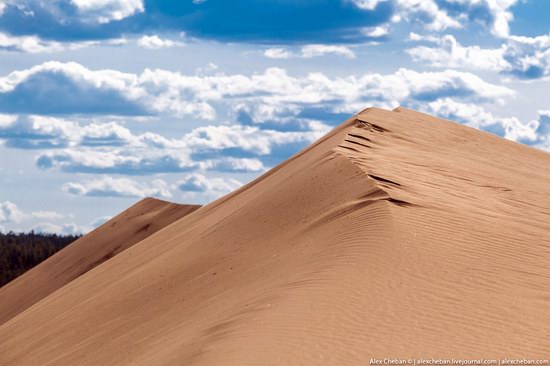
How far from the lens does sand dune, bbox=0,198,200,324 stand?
28.8 meters

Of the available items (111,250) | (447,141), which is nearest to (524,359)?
(447,141)

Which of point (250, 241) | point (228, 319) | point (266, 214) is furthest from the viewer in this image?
point (266, 214)

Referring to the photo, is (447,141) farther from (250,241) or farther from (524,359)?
(524,359)

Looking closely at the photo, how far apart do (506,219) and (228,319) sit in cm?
468

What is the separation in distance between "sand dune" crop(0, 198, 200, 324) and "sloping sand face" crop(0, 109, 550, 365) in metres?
11.6

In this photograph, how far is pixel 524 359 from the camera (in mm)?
7367

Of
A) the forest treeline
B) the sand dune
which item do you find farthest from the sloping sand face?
the forest treeline

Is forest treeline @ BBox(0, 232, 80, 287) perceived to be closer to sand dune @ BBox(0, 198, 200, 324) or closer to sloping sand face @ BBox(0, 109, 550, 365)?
sand dune @ BBox(0, 198, 200, 324)

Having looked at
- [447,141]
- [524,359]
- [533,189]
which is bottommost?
[524,359]

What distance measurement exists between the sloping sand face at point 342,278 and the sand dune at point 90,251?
11.6m

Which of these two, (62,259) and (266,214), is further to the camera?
(62,259)

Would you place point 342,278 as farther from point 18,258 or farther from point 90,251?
point 18,258

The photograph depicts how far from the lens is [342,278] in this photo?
9031mm

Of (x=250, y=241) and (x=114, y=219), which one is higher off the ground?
(x=114, y=219)
